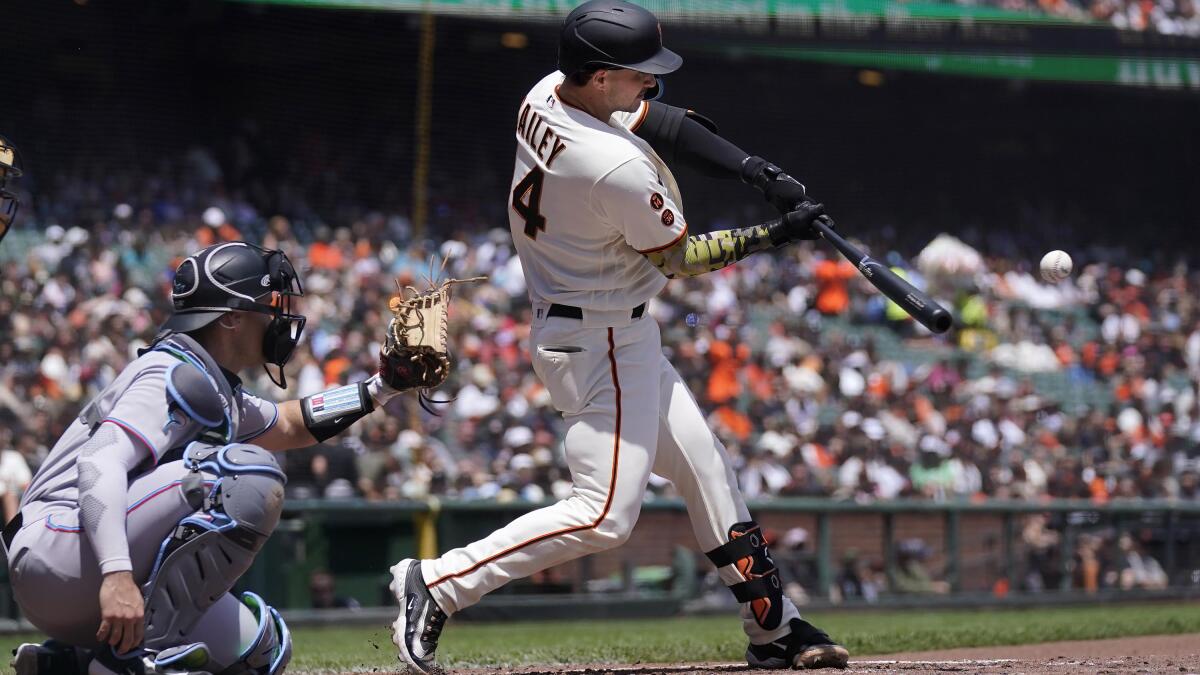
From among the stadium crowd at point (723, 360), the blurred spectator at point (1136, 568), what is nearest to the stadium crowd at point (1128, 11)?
the stadium crowd at point (723, 360)

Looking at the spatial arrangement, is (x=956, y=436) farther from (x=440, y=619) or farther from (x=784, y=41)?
(x=440, y=619)

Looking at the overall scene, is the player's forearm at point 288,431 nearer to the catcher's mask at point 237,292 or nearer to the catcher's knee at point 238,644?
the catcher's mask at point 237,292

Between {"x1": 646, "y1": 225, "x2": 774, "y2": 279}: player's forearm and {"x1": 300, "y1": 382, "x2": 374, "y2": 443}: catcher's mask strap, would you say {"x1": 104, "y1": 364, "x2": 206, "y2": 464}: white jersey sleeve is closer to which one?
{"x1": 300, "y1": 382, "x2": 374, "y2": 443}: catcher's mask strap

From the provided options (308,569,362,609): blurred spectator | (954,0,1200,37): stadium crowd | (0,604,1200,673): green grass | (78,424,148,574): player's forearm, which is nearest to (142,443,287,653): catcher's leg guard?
(78,424,148,574): player's forearm

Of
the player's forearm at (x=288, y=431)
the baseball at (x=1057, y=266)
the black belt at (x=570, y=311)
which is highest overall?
the baseball at (x=1057, y=266)

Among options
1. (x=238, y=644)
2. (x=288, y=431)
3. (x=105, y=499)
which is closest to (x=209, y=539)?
(x=105, y=499)

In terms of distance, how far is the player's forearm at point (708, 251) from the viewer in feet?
12.3

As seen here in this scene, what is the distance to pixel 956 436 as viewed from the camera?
13.2 m

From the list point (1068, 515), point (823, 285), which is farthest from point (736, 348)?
point (1068, 515)

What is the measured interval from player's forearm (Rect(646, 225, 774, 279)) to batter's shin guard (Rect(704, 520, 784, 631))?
706 millimetres

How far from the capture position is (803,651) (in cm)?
388

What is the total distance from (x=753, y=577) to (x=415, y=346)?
1.07 metres

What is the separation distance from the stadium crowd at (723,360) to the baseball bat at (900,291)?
6037 mm

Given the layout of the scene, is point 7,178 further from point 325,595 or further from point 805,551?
point 805,551
